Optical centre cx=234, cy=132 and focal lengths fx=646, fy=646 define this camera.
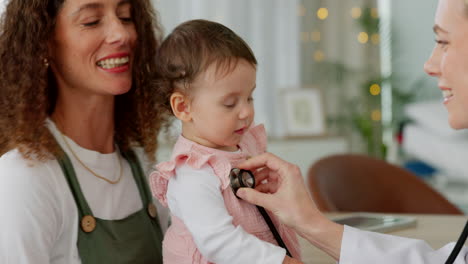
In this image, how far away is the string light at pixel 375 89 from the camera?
224 inches

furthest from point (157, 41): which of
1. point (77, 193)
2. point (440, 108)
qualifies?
point (440, 108)

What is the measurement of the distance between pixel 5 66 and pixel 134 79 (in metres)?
0.33

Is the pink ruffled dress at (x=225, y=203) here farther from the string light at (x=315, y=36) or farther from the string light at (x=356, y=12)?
the string light at (x=356, y=12)

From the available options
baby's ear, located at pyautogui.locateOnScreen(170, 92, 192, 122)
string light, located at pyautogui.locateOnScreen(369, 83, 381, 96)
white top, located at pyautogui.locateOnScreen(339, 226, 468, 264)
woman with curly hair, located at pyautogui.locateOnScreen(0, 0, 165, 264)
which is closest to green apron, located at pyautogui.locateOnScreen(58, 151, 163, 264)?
woman with curly hair, located at pyautogui.locateOnScreen(0, 0, 165, 264)

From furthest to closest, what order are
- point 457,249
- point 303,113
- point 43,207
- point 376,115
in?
point 376,115 → point 303,113 → point 43,207 → point 457,249

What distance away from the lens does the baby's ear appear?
1.33 meters

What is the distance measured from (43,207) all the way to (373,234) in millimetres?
692

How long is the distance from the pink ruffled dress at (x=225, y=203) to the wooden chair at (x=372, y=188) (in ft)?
3.94

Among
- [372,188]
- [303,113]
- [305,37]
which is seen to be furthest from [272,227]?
[305,37]

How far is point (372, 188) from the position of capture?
105 inches

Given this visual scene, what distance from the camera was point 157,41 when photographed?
5.72ft

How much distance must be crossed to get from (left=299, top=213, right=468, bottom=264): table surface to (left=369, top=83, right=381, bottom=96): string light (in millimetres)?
3792

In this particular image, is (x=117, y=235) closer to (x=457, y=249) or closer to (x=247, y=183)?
(x=247, y=183)

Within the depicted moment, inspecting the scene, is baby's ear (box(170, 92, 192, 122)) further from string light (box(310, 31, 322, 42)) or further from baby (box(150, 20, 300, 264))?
string light (box(310, 31, 322, 42))
